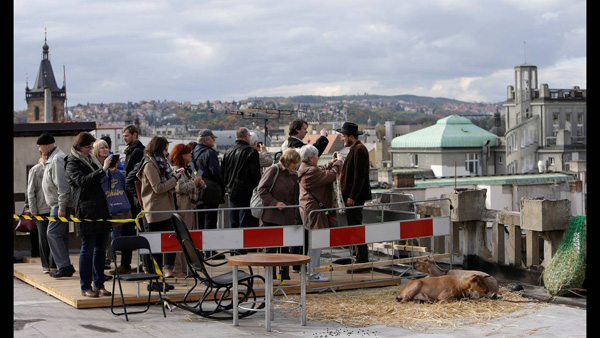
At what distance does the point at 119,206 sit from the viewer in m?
12.2

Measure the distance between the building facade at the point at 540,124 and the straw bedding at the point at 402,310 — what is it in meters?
108

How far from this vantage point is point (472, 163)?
132375mm

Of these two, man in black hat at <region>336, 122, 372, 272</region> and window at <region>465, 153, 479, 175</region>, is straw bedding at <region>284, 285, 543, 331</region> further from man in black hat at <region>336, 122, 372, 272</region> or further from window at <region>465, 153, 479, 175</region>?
window at <region>465, 153, 479, 175</region>

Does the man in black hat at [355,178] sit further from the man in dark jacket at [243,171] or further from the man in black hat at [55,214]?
the man in black hat at [55,214]

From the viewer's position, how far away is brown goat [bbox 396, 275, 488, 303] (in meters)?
10.6

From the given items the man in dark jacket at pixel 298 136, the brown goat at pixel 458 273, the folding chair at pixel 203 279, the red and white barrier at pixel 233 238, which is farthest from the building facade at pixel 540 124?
the folding chair at pixel 203 279

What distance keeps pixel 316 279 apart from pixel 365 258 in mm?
1121

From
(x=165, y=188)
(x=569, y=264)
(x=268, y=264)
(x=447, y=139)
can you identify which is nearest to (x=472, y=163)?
(x=447, y=139)

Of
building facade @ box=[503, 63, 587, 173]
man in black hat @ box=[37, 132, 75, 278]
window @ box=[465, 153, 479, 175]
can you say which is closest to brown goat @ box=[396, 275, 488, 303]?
man in black hat @ box=[37, 132, 75, 278]

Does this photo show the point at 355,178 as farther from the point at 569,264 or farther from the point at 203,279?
the point at 203,279

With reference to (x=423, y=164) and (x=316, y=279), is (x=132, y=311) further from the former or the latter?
(x=423, y=164)
